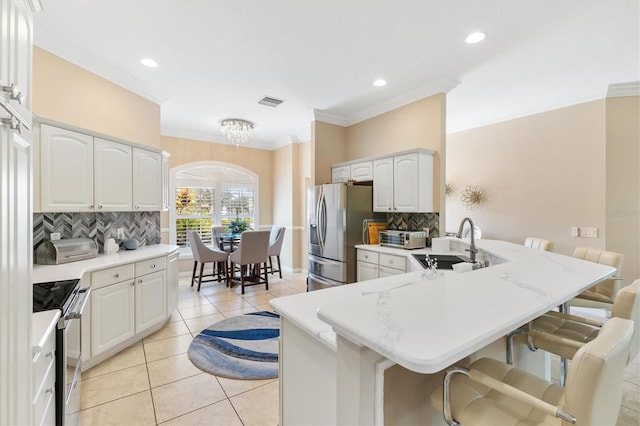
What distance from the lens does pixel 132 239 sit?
3510 millimetres

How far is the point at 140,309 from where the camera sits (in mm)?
2910

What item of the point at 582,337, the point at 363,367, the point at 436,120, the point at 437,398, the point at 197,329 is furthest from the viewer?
the point at 436,120

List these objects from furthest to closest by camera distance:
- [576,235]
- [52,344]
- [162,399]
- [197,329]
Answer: [576,235] → [197,329] → [162,399] → [52,344]

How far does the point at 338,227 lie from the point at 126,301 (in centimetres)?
258

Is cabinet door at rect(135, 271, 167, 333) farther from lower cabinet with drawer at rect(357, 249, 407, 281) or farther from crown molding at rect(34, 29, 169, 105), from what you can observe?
lower cabinet with drawer at rect(357, 249, 407, 281)

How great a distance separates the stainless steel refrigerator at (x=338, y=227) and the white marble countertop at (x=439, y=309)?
2273 mm

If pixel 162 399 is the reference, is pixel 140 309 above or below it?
above

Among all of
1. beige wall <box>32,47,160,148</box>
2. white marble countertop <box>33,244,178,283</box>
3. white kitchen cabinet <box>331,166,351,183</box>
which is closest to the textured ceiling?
beige wall <box>32,47,160,148</box>

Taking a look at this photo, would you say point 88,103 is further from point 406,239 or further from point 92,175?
point 406,239

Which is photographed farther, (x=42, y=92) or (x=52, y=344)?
(x=42, y=92)

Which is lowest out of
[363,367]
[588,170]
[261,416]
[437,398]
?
[261,416]

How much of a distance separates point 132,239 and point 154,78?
1.98 m

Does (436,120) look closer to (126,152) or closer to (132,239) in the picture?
(126,152)

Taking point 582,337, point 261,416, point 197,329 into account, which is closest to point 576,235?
point 582,337
